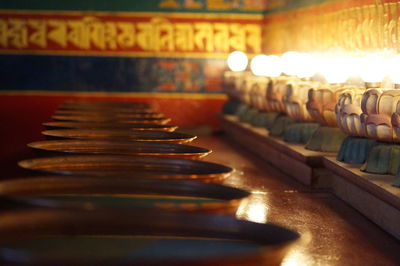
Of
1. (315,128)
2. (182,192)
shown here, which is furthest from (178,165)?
(315,128)

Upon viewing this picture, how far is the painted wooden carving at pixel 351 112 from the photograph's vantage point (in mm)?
4266

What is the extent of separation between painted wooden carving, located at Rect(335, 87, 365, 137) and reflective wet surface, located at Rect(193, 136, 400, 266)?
411mm

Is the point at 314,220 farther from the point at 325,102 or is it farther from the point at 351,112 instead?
the point at 325,102

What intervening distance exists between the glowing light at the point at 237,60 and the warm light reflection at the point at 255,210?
4907mm

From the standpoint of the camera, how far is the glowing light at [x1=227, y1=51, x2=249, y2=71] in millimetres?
9047

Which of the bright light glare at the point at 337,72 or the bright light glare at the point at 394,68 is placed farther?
the bright light glare at the point at 337,72

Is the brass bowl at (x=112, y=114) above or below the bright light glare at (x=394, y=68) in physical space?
below

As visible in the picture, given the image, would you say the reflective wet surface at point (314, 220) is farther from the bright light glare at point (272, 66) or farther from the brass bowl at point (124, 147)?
the bright light glare at point (272, 66)

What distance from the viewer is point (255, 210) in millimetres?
3857

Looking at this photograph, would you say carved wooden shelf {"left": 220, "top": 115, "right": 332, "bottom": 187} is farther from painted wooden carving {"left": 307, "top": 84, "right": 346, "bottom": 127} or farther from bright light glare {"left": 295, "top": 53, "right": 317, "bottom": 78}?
bright light glare {"left": 295, "top": 53, "right": 317, "bottom": 78}

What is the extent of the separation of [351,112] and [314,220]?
832mm

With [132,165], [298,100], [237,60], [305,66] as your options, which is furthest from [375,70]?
[237,60]

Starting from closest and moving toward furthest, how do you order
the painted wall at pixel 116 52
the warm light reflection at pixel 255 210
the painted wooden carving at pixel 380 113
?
the warm light reflection at pixel 255 210 < the painted wooden carving at pixel 380 113 < the painted wall at pixel 116 52

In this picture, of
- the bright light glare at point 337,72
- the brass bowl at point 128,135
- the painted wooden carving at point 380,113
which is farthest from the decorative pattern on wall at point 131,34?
the brass bowl at point 128,135
